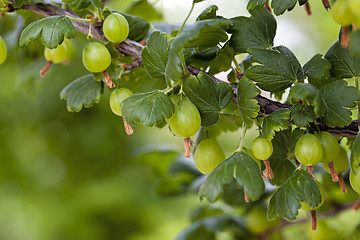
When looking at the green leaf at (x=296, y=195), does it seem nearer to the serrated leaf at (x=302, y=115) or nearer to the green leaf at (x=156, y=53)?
the serrated leaf at (x=302, y=115)

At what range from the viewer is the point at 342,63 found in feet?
1.69

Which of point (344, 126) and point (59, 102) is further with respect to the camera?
point (59, 102)

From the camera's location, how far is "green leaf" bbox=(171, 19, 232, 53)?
0.41 metres

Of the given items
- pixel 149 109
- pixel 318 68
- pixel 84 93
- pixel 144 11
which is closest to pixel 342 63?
pixel 318 68

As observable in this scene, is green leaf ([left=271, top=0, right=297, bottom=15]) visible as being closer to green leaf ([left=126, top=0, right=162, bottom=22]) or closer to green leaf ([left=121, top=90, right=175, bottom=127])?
green leaf ([left=121, top=90, right=175, bottom=127])

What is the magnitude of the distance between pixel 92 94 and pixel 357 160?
35cm

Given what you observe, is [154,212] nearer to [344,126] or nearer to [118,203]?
[118,203]

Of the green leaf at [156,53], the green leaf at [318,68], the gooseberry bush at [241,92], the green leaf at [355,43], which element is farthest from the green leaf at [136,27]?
the green leaf at [355,43]

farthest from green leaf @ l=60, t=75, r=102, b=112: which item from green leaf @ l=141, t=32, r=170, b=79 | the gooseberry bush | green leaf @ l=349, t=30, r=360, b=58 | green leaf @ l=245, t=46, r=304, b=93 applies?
green leaf @ l=349, t=30, r=360, b=58

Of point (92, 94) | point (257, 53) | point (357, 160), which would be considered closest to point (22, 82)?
point (92, 94)

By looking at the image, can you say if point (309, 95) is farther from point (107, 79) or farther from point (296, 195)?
point (107, 79)

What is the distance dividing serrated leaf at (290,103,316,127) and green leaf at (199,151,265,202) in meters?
0.07

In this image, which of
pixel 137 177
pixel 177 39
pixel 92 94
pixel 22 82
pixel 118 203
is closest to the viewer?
pixel 177 39

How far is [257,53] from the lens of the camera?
502 mm
